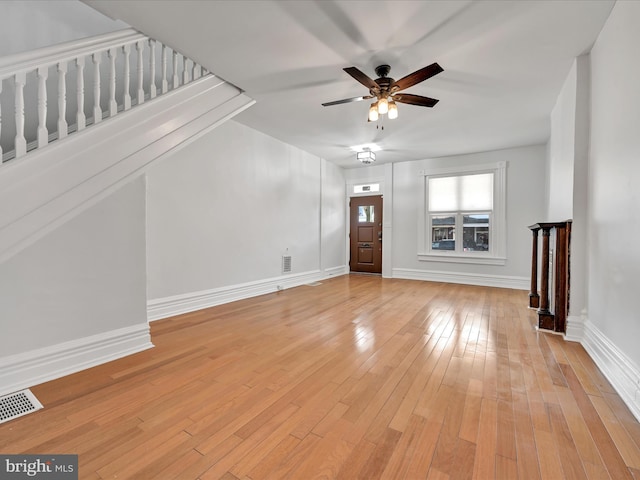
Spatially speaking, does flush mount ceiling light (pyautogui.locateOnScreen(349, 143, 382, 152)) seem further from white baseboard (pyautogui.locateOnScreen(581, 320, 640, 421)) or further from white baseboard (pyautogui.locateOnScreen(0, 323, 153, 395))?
white baseboard (pyautogui.locateOnScreen(0, 323, 153, 395))

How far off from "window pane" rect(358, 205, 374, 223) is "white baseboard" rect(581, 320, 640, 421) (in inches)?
196

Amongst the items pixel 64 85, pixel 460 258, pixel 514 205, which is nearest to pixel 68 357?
pixel 64 85

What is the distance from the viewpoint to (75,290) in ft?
7.14

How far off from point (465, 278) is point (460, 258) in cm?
44

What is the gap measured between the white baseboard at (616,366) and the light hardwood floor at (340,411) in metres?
0.06

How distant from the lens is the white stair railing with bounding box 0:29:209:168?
5.82 feet

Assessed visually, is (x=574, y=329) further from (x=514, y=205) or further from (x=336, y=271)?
(x=336, y=271)

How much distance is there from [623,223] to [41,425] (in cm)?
389

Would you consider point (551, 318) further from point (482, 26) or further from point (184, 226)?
point (184, 226)

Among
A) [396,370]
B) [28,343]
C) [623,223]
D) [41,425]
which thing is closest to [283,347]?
[396,370]

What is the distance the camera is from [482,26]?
2330mm

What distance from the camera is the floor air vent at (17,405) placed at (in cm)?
161

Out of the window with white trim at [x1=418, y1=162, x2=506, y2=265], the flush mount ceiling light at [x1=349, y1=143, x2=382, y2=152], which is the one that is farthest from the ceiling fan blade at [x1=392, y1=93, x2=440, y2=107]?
the window with white trim at [x1=418, y1=162, x2=506, y2=265]

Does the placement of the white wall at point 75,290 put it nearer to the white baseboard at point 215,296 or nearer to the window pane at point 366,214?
the white baseboard at point 215,296
